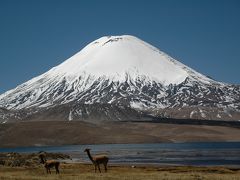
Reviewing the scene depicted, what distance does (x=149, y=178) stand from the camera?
47031 millimetres

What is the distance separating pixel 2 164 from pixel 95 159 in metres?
24.7

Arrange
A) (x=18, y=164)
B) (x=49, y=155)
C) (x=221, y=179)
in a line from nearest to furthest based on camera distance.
Answer: 1. (x=221, y=179)
2. (x=18, y=164)
3. (x=49, y=155)

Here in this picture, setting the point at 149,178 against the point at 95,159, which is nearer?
the point at 149,178

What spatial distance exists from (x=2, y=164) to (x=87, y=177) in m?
31.2

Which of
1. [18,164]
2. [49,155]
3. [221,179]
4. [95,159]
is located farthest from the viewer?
[49,155]

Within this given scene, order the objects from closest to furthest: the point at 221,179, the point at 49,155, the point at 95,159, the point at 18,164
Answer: the point at 221,179
the point at 95,159
the point at 18,164
the point at 49,155

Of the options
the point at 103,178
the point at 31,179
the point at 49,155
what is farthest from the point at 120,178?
the point at 49,155

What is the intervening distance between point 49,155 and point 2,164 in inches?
1484

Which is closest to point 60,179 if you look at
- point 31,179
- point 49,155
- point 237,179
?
point 31,179

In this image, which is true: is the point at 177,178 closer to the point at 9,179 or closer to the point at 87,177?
the point at 87,177

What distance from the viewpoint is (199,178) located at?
152 feet

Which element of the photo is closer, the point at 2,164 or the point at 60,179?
the point at 60,179

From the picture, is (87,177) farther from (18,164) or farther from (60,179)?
(18,164)

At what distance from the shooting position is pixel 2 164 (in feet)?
248
